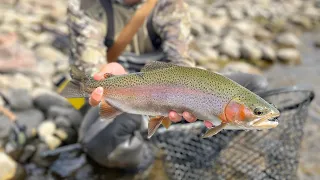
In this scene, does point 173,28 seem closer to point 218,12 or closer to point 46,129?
point 46,129

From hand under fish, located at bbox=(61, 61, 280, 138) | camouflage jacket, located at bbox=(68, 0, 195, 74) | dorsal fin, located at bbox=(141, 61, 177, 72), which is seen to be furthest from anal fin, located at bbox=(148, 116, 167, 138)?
camouflage jacket, located at bbox=(68, 0, 195, 74)

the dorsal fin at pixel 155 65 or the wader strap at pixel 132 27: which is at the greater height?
the dorsal fin at pixel 155 65

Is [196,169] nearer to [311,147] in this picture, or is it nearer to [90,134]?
[90,134]

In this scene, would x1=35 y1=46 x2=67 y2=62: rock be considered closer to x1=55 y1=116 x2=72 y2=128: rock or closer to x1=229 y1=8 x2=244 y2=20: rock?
x1=55 y1=116 x2=72 y2=128: rock

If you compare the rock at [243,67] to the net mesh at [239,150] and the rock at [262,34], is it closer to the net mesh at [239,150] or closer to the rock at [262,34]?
the rock at [262,34]

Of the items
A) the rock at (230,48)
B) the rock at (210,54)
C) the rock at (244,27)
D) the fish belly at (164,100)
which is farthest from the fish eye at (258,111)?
the rock at (244,27)

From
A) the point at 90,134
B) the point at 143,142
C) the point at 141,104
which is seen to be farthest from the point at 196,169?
the point at 141,104

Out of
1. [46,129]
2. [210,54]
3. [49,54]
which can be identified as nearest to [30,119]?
[46,129]
